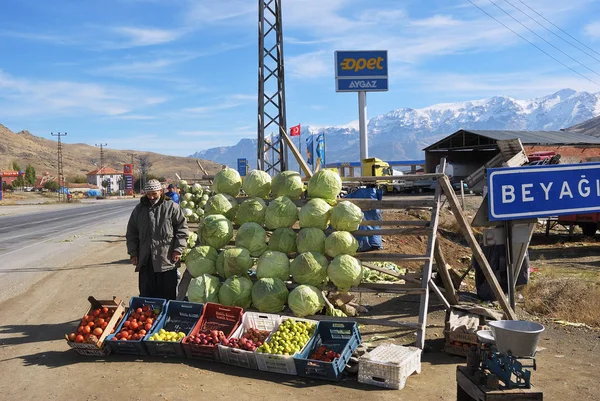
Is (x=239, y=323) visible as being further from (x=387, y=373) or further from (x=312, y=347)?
(x=387, y=373)

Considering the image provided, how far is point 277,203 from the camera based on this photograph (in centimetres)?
724

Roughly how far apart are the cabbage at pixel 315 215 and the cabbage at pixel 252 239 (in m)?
0.63

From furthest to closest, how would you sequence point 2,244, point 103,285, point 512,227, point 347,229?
point 2,244 → point 103,285 → point 347,229 → point 512,227

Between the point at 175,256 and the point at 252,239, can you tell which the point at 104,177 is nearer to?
the point at 175,256

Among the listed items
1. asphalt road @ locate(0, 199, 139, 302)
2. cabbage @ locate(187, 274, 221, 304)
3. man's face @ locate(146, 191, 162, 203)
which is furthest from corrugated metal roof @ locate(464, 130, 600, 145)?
man's face @ locate(146, 191, 162, 203)

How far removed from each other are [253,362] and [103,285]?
6.03 meters

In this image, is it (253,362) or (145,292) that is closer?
(253,362)

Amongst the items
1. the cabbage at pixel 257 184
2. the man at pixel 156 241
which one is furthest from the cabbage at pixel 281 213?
the man at pixel 156 241

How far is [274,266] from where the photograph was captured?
6859 mm

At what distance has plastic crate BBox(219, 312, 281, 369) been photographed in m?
5.71

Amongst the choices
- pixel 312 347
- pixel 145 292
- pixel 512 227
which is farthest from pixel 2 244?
pixel 512 227

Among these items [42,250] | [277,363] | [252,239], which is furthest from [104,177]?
[277,363]

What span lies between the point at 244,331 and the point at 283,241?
137cm

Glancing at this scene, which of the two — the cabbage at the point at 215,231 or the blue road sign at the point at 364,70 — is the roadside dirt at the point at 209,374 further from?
the blue road sign at the point at 364,70
